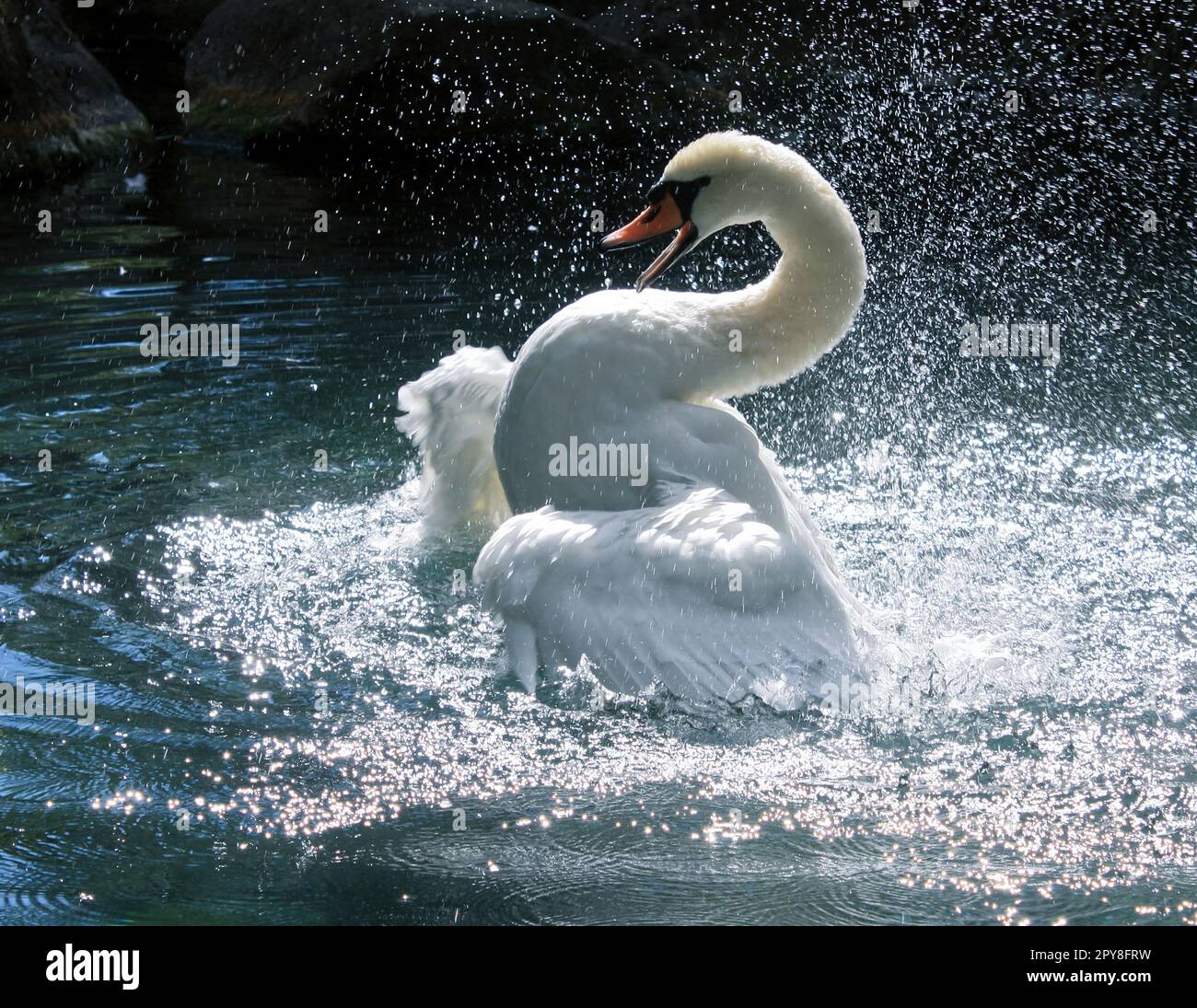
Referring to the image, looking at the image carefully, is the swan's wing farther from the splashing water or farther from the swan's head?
the swan's head

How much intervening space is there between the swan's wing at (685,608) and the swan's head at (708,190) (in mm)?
1148

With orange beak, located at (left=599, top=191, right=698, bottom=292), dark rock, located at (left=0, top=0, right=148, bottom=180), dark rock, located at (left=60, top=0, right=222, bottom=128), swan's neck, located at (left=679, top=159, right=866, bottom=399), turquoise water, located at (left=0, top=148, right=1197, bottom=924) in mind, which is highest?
dark rock, located at (left=60, top=0, right=222, bottom=128)

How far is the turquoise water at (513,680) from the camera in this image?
362 centimetres

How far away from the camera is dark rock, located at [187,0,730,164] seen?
53.8 feet

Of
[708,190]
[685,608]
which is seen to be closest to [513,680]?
[685,608]

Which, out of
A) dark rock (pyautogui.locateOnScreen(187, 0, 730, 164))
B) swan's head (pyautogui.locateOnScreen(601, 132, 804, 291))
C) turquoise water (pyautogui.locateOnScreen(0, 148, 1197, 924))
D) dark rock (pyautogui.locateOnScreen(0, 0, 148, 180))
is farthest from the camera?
dark rock (pyautogui.locateOnScreen(187, 0, 730, 164))

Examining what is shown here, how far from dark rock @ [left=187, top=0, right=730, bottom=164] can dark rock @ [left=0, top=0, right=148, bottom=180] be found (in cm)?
139

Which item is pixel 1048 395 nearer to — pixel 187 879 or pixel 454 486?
pixel 454 486

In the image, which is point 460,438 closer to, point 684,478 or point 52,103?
point 684,478

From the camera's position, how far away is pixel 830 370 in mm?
8852

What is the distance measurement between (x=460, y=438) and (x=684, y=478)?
148cm

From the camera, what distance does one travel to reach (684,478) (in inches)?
181

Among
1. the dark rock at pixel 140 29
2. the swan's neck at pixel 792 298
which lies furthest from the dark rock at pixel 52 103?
the swan's neck at pixel 792 298

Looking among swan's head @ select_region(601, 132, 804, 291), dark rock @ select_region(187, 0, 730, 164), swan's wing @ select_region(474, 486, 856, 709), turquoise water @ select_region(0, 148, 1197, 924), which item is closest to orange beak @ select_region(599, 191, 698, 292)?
swan's head @ select_region(601, 132, 804, 291)
